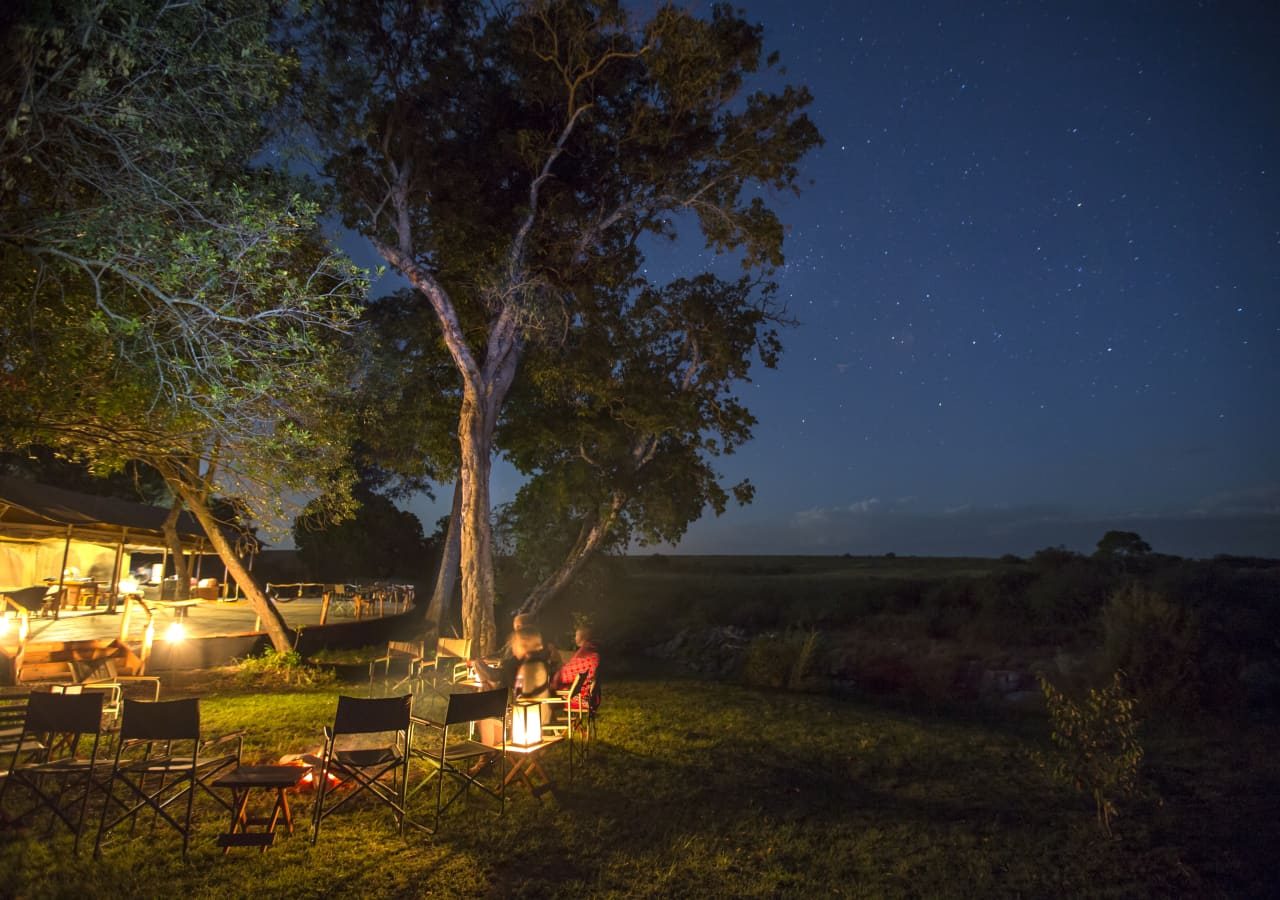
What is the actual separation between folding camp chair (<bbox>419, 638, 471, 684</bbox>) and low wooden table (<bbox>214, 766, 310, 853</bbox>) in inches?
199

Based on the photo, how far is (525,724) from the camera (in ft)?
20.5

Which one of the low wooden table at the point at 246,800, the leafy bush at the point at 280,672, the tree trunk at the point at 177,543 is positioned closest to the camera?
the low wooden table at the point at 246,800

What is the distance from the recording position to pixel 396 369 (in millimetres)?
14805

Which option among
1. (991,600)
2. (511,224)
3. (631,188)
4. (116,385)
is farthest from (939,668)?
(116,385)

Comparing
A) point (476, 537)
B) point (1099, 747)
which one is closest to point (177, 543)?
point (476, 537)

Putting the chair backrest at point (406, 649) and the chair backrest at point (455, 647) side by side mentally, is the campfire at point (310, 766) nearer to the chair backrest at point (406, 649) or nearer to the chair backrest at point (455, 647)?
the chair backrest at point (406, 649)

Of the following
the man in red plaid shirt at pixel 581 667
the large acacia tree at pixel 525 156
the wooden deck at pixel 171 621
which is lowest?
the man in red plaid shirt at pixel 581 667

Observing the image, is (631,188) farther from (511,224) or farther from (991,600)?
(991,600)

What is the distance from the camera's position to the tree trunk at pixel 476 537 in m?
12.2

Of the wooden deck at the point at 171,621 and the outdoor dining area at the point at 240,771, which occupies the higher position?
the wooden deck at the point at 171,621

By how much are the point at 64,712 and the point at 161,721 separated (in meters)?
0.66

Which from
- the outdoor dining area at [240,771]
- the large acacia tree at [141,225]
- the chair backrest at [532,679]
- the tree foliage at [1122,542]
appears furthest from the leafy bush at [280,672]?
the tree foliage at [1122,542]

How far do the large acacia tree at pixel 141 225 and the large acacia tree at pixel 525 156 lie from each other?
5540 mm

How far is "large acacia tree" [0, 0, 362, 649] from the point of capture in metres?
5.14
